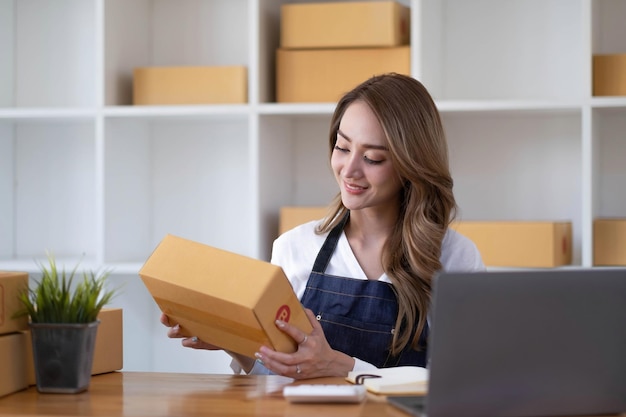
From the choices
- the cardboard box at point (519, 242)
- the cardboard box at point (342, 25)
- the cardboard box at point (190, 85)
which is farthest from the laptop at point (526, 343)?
the cardboard box at point (190, 85)

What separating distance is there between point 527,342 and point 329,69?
5.79 feet

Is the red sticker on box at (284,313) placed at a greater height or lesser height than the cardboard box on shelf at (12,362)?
greater

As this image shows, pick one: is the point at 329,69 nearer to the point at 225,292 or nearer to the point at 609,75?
the point at 609,75

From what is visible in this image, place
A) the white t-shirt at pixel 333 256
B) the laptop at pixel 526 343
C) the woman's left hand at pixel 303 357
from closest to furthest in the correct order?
1. the laptop at pixel 526 343
2. the woman's left hand at pixel 303 357
3. the white t-shirt at pixel 333 256

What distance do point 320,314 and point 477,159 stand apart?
3.79ft

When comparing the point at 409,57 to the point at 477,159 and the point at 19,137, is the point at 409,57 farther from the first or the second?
the point at 19,137

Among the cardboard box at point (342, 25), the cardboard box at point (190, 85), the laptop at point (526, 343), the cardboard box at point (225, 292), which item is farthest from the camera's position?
the cardboard box at point (190, 85)

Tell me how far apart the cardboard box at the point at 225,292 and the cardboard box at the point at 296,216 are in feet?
3.98

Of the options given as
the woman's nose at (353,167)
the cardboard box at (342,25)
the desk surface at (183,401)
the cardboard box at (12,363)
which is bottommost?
the desk surface at (183,401)

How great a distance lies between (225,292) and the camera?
5.14ft

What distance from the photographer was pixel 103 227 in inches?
119

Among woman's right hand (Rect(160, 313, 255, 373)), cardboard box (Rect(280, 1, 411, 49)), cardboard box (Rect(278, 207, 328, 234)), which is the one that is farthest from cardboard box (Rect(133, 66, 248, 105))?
woman's right hand (Rect(160, 313, 255, 373))

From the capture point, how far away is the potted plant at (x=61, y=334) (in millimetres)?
1573

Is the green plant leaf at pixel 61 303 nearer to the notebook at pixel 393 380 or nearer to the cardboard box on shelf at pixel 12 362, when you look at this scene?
the cardboard box on shelf at pixel 12 362
